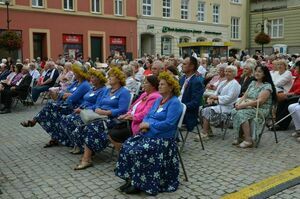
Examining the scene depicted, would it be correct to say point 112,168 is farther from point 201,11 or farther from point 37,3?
point 201,11

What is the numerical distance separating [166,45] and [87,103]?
29.9 metres

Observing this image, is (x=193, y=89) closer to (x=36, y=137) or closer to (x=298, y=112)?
(x=298, y=112)

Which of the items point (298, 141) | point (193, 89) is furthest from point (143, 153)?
point (298, 141)

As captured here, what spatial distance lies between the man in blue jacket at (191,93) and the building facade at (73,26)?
21130 mm

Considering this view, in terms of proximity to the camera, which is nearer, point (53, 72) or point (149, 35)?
point (53, 72)

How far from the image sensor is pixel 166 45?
118ft

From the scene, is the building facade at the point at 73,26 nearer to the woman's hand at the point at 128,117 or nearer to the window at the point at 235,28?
the window at the point at 235,28

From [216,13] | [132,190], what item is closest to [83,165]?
[132,190]

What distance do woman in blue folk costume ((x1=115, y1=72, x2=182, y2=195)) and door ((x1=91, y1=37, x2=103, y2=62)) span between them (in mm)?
26290

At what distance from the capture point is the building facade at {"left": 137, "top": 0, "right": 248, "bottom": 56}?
34625 millimetres

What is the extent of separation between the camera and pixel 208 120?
7695 millimetres

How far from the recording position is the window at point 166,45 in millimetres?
35594

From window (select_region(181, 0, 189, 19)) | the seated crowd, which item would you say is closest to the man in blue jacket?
the seated crowd

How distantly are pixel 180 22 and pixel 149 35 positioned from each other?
382cm
